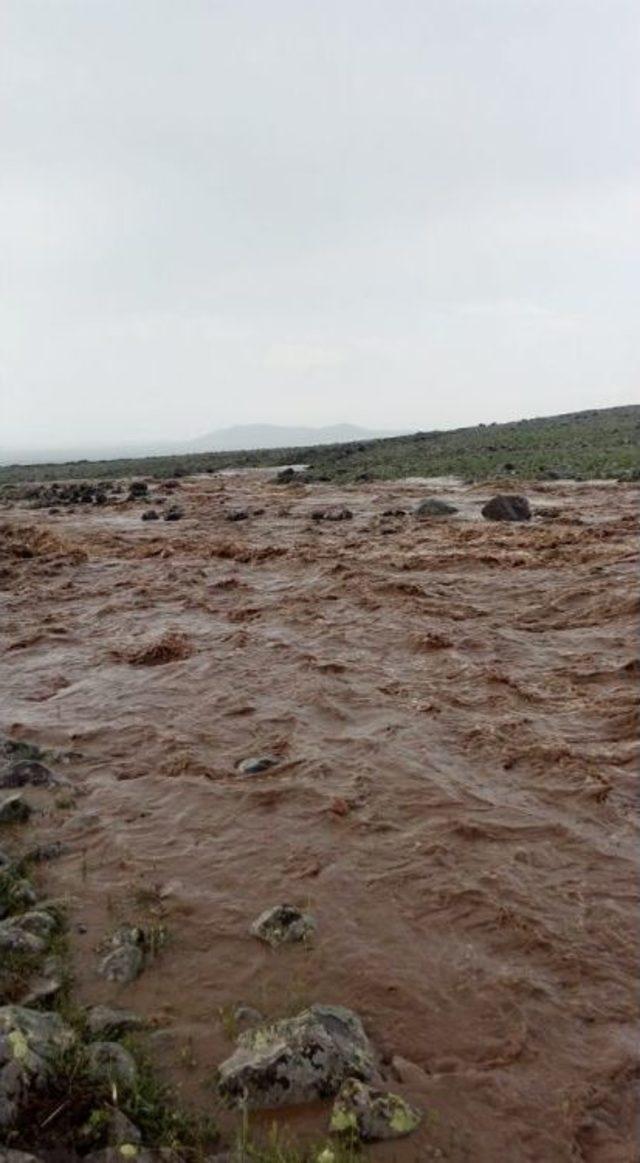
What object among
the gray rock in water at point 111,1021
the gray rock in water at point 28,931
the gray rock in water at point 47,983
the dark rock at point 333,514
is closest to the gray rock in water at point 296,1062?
the gray rock in water at point 111,1021

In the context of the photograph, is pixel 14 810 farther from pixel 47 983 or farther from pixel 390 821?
pixel 390 821

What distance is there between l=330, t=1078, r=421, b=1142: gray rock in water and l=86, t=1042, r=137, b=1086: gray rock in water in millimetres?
1010

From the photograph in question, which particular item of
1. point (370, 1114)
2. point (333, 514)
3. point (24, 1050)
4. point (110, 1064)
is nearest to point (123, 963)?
point (110, 1064)

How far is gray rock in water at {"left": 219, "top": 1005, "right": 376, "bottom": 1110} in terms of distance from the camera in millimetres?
3801

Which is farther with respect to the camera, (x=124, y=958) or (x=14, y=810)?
(x=14, y=810)

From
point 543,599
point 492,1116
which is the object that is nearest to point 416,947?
point 492,1116

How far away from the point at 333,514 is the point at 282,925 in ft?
63.6

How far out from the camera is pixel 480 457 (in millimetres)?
40219

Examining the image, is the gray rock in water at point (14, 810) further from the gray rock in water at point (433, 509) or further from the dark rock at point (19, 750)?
the gray rock in water at point (433, 509)

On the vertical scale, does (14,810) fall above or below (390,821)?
above

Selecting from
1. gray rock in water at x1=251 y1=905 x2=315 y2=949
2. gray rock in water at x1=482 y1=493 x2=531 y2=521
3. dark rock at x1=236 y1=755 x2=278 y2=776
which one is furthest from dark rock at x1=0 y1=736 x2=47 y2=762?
gray rock in water at x1=482 y1=493 x2=531 y2=521

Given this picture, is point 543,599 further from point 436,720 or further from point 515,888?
point 515,888

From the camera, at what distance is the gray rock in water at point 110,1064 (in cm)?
375

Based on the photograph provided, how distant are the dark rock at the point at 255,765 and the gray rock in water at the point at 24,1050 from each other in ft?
11.3
